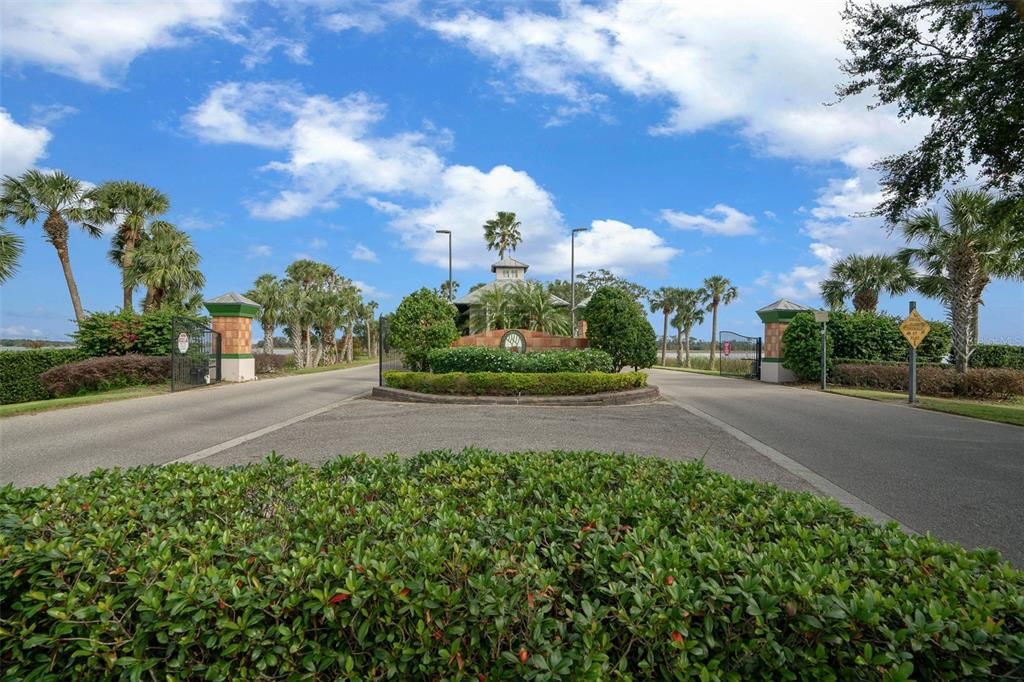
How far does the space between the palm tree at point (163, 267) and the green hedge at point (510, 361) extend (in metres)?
17.5

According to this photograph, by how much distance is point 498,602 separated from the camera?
1667mm

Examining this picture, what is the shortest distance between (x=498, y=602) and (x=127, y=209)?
3420 cm

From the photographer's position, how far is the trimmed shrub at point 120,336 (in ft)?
63.5

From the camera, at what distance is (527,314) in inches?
813

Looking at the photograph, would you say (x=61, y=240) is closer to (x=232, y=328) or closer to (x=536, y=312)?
(x=232, y=328)

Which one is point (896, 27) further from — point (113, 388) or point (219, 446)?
point (113, 388)

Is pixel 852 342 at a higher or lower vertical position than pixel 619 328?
lower

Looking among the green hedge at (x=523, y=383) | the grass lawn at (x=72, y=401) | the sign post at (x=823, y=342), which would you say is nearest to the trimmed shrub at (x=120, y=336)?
the grass lawn at (x=72, y=401)

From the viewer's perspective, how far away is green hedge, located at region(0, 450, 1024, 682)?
1.62 metres

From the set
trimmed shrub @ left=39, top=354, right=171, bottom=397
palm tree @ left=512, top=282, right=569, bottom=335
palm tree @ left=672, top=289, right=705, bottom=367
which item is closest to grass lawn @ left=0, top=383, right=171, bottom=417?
trimmed shrub @ left=39, top=354, right=171, bottom=397

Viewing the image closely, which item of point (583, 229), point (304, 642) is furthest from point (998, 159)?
point (583, 229)

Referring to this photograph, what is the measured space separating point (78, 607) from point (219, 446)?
7.06 metres

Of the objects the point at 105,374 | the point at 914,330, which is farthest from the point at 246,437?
the point at 914,330

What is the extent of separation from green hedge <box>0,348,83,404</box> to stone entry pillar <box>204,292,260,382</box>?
4.77 m
